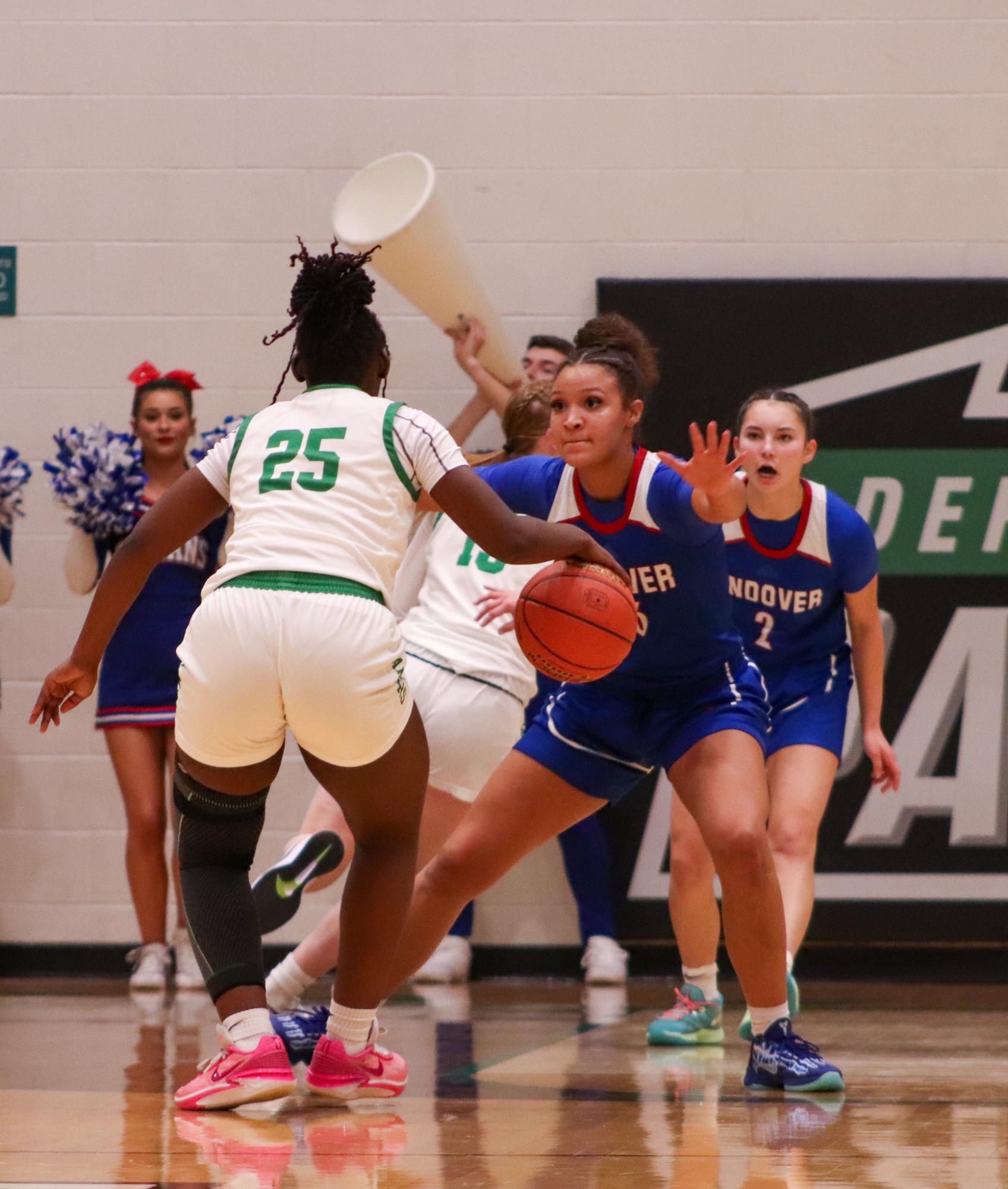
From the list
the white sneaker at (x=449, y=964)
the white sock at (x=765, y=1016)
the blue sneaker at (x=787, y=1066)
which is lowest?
the white sneaker at (x=449, y=964)

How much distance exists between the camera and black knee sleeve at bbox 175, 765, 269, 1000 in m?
3.49

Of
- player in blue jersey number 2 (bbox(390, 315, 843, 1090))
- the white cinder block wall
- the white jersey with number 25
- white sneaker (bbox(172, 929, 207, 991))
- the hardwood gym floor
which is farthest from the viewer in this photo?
the white cinder block wall

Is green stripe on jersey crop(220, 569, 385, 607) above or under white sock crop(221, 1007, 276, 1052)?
above

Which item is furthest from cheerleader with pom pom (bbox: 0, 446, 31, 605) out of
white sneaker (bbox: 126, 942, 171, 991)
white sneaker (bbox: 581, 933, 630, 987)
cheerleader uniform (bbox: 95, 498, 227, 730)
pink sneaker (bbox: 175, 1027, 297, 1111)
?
pink sneaker (bbox: 175, 1027, 297, 1111)

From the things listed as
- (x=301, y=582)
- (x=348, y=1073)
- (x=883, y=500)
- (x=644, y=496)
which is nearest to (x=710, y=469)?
(x=644, y=496)

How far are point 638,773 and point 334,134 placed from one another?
4.06m

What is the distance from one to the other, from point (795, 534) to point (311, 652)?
209cm

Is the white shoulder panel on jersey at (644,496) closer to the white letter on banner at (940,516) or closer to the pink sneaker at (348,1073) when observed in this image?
the pink sneaker at (348,1073)

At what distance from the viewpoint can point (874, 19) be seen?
22.8ft

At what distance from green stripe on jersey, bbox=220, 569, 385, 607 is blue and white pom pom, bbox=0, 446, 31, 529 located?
3.32 metres

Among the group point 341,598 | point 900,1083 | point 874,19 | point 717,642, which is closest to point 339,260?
point 341,598

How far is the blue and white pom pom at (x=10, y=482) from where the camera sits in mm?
6336

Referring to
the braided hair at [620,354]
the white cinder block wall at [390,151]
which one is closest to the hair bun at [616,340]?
the braided hair at [620,354]

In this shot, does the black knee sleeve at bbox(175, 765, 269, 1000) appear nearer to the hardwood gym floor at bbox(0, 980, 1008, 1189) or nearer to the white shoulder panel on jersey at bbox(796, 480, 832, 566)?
the hardwood gym floor at bbox(0, 980, 1008, 1189)
